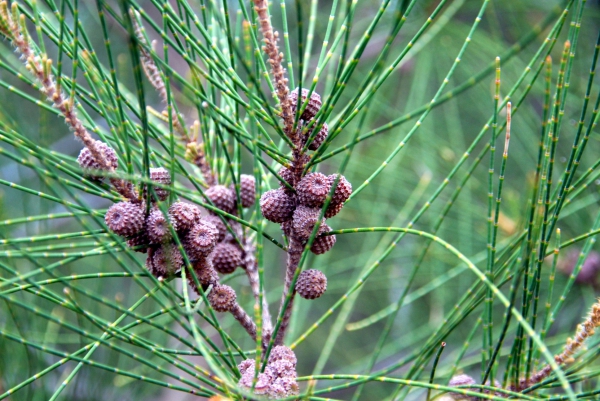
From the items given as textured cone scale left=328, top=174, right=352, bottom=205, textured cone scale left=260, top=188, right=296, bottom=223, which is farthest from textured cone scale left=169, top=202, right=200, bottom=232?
textured cone scale left=328, top=174, right=352, bottom=205

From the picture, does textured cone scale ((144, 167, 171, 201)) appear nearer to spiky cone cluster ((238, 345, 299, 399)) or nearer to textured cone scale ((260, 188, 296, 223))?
textured cone scale ((260, 188, 296, 223))

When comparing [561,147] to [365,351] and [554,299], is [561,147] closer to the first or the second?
[554,299]

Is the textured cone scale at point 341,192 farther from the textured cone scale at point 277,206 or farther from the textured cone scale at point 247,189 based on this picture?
the textured cone scale at point 247,189

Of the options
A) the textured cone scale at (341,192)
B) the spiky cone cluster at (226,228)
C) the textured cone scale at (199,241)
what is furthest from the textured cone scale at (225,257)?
the textured cone scale at (341,192)

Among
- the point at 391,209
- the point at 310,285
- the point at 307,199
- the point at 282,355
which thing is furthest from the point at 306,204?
the point at 391,209

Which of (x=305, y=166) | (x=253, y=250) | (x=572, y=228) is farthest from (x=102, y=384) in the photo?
(x=572, y=228)

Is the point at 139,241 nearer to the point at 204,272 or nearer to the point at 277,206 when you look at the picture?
the point at 204,272
